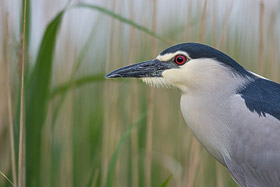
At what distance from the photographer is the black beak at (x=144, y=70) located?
1575mm

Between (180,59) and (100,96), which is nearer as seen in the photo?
(180,59)

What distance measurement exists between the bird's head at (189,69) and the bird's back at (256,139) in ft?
0.39

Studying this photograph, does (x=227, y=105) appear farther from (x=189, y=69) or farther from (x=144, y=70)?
(x=144, y=70)

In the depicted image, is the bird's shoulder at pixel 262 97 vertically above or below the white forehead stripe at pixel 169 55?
below

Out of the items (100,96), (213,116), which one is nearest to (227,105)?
(213,116)

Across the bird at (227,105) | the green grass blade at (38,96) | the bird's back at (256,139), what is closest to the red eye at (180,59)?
the bird at (227,105)

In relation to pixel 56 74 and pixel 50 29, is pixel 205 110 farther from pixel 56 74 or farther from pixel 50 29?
pixel 56 74

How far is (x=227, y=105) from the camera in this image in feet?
5.03

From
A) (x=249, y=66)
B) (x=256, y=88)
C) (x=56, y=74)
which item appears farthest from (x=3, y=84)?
(x=249, y=66)

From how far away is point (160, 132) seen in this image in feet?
8.41

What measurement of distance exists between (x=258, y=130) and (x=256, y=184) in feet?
0.73

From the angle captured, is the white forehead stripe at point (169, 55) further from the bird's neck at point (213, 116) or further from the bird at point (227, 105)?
the bird's neck at point (213, 116)

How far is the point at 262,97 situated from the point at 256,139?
0.54ft

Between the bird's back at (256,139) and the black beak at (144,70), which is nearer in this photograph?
the bird's back at (256,139)
